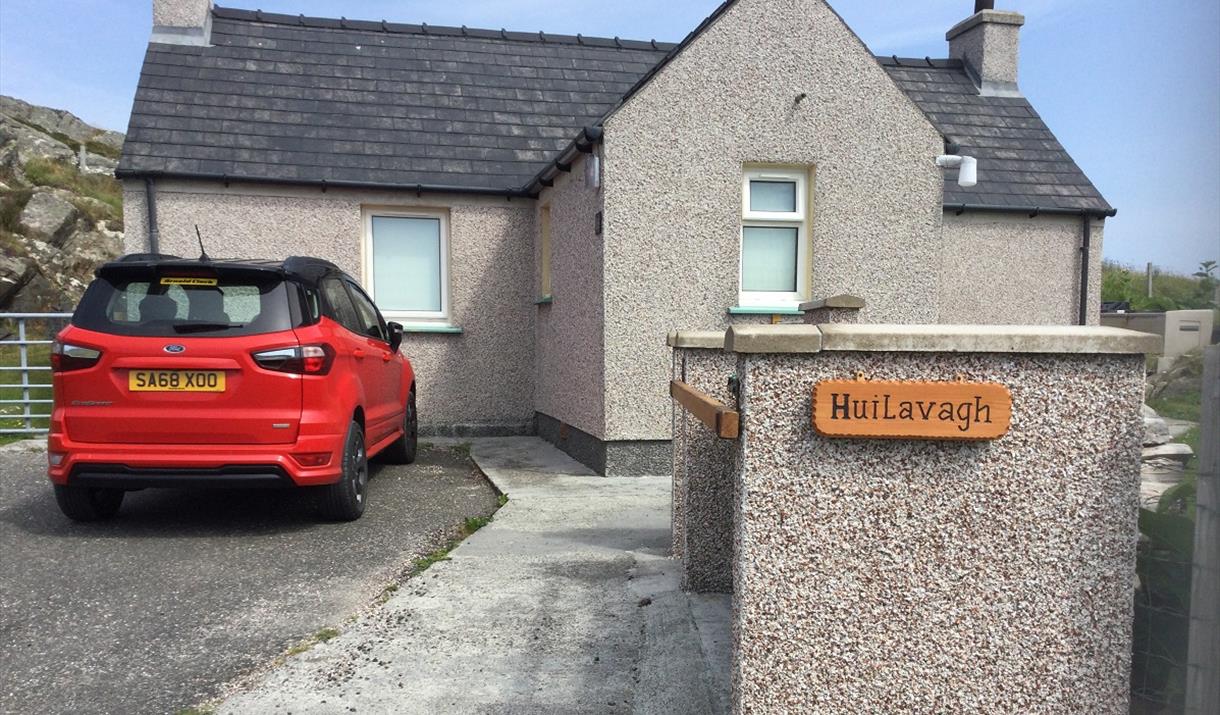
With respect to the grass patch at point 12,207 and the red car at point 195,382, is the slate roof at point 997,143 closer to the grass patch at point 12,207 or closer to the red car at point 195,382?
the red car at point 195,382

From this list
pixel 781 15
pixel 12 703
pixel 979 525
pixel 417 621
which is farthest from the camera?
pixel 781 15

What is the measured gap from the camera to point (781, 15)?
768cm

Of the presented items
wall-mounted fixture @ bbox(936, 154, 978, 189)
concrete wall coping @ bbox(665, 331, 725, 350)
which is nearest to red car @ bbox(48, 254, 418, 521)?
concrete wall coping @ bbox(665, 331, 725, 350)

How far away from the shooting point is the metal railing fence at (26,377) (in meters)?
9.33

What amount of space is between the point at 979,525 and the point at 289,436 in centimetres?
420

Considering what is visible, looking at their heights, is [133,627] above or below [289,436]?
below

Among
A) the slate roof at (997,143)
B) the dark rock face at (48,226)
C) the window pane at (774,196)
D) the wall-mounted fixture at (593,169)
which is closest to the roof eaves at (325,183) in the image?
the wall-mounted fixture at (593,169)

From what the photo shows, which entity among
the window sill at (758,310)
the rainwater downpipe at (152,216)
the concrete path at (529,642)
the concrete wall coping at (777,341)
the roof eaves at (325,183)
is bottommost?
the concrete path at (529,642)

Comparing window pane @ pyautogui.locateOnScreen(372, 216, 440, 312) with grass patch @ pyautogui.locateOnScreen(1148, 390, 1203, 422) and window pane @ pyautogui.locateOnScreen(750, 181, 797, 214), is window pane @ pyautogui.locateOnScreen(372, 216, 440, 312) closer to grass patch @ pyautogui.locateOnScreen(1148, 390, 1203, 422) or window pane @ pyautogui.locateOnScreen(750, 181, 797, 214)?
window pane @ pyautogui.locateOnScreen(750, 181, 797, 214)

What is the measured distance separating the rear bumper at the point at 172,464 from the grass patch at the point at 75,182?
74.8 ft

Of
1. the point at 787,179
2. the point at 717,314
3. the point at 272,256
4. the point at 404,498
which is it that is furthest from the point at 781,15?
the point at 272,256

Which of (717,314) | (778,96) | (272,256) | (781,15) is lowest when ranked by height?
(717,314)

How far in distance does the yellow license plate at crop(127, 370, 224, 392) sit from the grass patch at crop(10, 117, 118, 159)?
3607cm

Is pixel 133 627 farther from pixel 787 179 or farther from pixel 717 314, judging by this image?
pixel 787 179
